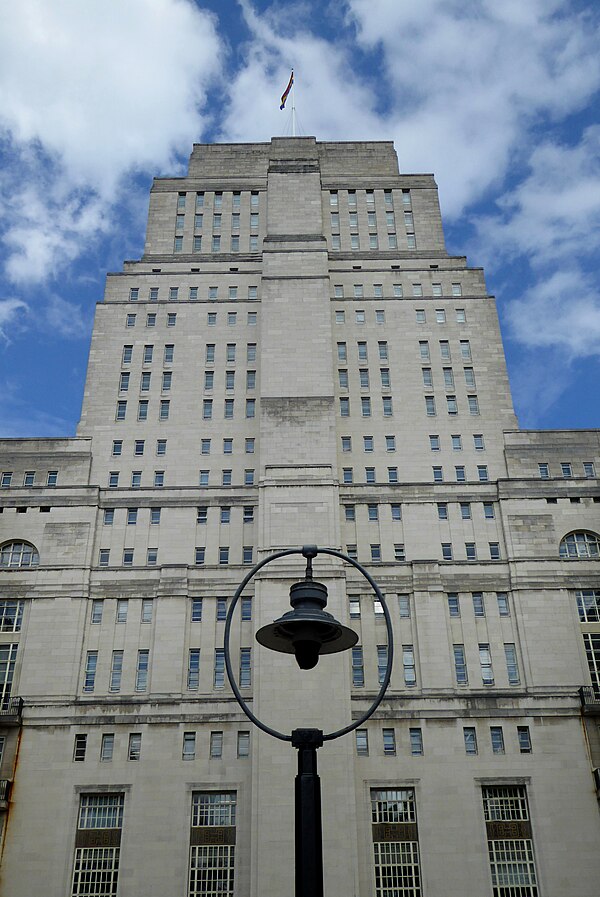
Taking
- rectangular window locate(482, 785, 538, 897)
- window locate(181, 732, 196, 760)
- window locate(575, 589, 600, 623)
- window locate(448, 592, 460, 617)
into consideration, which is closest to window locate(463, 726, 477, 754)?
rectangular window locate(482, 785, 538, 897)

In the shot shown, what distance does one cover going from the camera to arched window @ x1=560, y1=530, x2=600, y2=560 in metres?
58.2

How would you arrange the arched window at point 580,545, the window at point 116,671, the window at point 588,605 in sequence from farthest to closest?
1. the arched window at point 580,545
2. the window at point 588,605
3. the window at point 116,671

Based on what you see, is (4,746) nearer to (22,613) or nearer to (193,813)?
(22,613)

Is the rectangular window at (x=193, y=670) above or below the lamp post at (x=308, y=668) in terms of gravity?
above

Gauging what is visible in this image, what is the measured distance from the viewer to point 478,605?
56.8m

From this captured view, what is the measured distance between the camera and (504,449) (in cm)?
6259

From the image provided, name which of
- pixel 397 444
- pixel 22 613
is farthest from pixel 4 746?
pixel 397 444

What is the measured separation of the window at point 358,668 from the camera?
54562 millimetres

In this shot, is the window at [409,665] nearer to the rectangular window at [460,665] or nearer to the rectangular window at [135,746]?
the rectangular window at [460,665]

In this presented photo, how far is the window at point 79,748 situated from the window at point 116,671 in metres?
3.39

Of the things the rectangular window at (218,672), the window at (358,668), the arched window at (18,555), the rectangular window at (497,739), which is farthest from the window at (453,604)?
the arched window at (18,555)

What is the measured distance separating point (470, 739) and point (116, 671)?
2281 cm

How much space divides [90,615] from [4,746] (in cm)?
948

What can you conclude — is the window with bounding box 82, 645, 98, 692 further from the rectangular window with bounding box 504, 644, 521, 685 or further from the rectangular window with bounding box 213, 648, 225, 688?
the rectangular window with bounding box 504, 644, 521, 685
